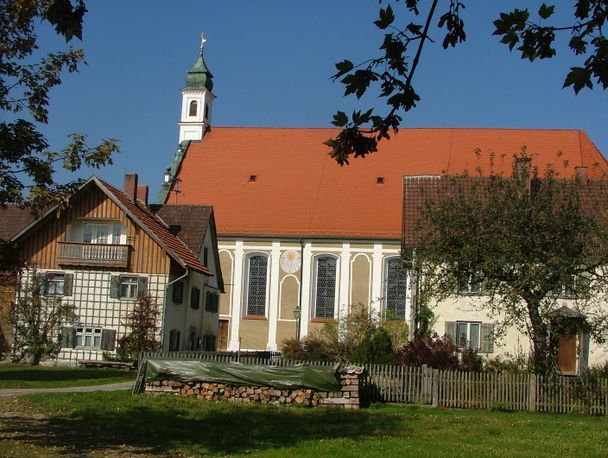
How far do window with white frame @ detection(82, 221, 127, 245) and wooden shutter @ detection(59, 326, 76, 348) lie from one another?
3.77 meters

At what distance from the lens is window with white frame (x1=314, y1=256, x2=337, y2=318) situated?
158ft

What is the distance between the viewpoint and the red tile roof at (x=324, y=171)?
48562 mm

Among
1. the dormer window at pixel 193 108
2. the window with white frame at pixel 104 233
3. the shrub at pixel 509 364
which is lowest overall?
the shrub at pixel 509 364

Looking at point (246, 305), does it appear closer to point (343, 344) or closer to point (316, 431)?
point (343, 344)

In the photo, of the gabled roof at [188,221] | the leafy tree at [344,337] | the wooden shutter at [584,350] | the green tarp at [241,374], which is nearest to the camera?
the green tarp at [241,374]

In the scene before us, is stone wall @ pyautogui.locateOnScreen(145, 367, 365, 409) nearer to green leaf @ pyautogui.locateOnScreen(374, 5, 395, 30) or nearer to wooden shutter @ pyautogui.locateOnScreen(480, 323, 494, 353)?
wooden shutter @ pyautogui.locateOnScreen(480, 323, 494, 353)

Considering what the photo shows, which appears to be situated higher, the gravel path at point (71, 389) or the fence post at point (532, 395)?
the fence post at point (532, 395)

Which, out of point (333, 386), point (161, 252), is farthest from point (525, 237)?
point (161, 252)

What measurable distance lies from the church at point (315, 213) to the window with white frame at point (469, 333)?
13.3m

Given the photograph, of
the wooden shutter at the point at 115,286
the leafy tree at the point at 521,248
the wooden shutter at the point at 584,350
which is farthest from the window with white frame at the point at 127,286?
the wooden shutter at the point at 584,350

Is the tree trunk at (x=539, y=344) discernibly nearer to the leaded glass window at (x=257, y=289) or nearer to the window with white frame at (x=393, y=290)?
the window with white frame at (x=393, y=290)

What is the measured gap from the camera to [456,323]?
103 feet

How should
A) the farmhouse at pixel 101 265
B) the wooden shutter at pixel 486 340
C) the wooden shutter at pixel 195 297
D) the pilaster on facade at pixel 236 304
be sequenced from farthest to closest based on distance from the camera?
1. the pilaster on facade at pixel 236 304
2. the wooden shutter at pixel 195 297
3. the farmhouse at pixel 101 265
4. the wooden shutter at pixel 486 340

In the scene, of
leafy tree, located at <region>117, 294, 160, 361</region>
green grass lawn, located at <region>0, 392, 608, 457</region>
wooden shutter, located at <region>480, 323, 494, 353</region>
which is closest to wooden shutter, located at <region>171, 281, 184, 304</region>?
leafy tree, located at <region>117, 294, 160, 361</region>
